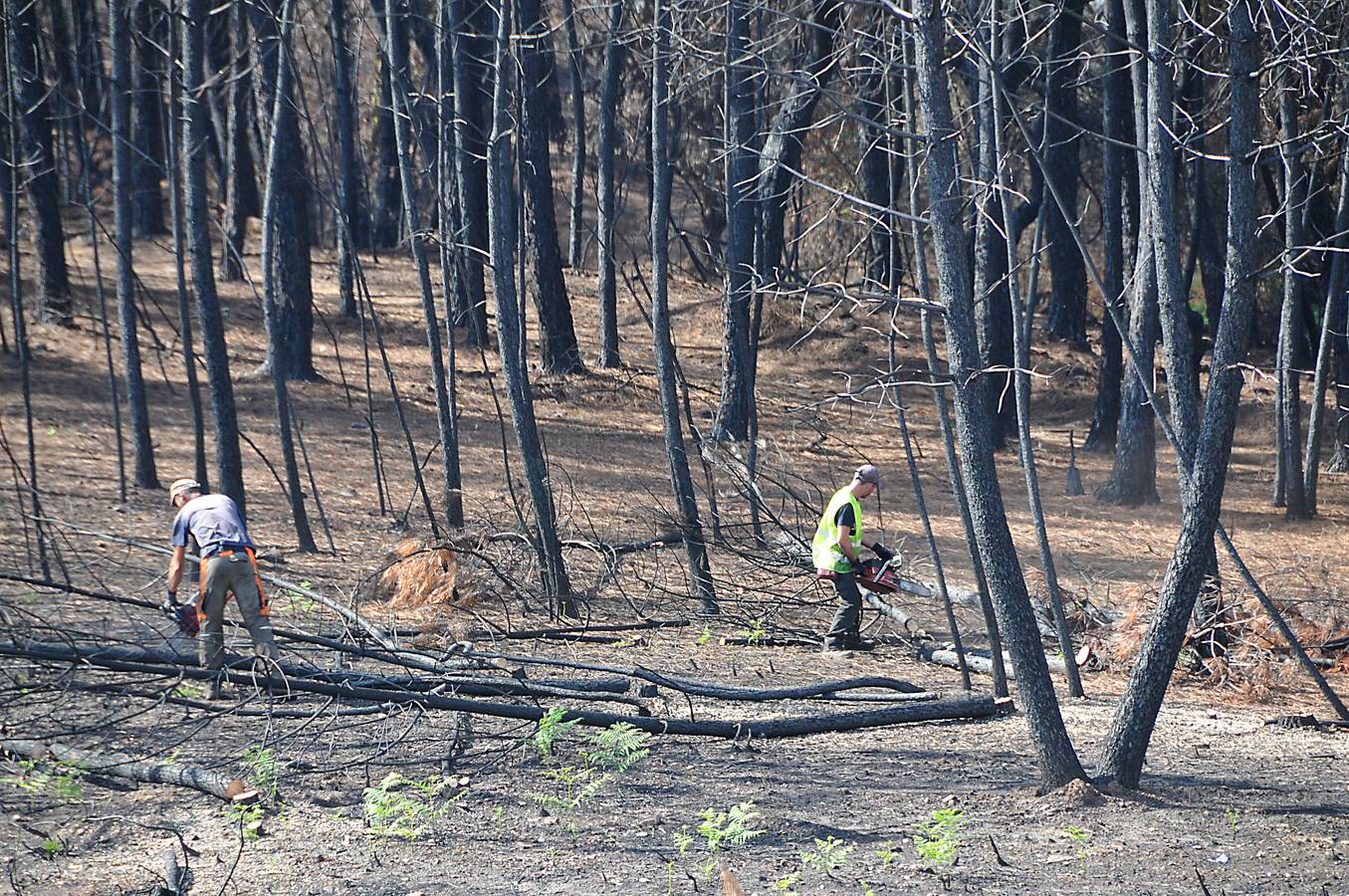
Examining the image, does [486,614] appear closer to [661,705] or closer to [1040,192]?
[661,705]

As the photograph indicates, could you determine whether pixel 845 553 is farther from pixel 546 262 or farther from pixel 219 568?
pixel 546 262

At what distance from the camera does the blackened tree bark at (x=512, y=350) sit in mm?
10461

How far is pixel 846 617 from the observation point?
10070 millimetres

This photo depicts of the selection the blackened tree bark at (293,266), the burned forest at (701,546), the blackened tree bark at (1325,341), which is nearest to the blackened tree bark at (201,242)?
the burned forest at (701,546)

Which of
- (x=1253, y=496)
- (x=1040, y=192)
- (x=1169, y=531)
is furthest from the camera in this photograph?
(x=1040, y=192)

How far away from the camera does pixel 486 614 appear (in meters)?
10.6

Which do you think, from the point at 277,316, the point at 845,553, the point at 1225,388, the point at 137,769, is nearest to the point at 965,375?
the point at 1225,388

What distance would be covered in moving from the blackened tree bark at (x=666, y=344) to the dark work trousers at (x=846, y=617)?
1.24 m

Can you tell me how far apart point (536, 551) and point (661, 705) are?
3.09 m

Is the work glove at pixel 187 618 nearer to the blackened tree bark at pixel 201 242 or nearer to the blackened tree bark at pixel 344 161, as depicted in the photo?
the blackened tree bark at pixel 201 242

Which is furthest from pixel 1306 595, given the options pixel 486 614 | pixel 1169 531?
pixel 486 614

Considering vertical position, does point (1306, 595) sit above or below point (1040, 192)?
below

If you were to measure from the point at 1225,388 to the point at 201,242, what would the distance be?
8715 millimetres

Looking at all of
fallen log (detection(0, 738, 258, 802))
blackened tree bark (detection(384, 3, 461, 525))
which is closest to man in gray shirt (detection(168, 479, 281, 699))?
fallen log (detection(0, 738, 258, 802))
